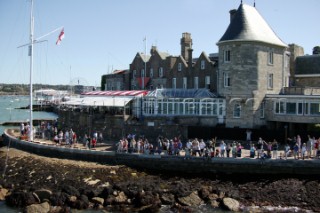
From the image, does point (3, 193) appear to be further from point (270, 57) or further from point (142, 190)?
point (270, 57)

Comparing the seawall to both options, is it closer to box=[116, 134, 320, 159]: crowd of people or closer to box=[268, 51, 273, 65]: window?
box=[116, 134, 320, 159]: crowd of people

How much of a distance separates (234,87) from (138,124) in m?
9.26

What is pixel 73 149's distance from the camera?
29047mm

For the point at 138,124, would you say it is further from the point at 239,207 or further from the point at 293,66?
the point at 293,66

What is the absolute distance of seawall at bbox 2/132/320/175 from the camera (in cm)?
2428

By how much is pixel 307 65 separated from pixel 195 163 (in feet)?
66.7

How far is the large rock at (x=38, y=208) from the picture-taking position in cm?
1847

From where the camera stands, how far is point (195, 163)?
2564 centimetres

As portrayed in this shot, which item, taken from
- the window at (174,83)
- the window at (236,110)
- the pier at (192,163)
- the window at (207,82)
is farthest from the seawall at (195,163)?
the window at (174,83)

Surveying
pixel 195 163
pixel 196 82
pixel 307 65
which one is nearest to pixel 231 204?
pixel 195 163

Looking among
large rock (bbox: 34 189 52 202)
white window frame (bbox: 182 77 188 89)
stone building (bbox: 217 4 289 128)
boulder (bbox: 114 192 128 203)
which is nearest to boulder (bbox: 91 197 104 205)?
boulder (bbox: 114 192 128 203)

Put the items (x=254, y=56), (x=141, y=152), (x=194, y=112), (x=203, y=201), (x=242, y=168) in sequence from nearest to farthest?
1. (x=203, y=201)
2. (x=242, y=168)
3. (x=141, y=152)
4. (x=254, y=56)
5. (x=194, y=112)

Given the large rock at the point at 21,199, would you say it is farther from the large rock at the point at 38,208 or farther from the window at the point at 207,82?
the window at the point at 207,82

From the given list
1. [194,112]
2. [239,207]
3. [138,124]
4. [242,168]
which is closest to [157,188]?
[239,207]
